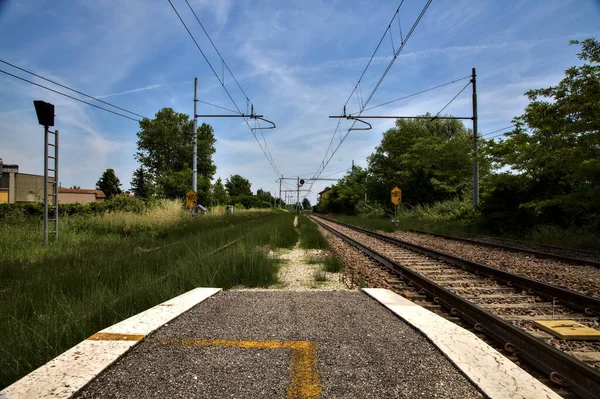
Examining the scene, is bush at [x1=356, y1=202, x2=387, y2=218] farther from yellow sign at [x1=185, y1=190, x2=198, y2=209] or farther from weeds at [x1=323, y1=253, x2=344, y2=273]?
weeds at [x1=323, y1=253, x2=344, y2=273]

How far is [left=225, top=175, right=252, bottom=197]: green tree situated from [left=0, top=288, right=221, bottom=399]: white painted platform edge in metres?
119

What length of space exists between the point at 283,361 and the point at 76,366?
1.56m

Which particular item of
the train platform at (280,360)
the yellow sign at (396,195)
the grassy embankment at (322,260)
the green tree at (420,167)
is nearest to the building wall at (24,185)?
the green tree at (420,167)

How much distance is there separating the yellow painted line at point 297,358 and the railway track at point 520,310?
6.32ft

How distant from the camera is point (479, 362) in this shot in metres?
2.69

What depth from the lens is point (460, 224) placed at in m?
21.5

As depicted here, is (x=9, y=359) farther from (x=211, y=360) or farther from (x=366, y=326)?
(x=366, y=326)

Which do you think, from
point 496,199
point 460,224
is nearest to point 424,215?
point 460,224

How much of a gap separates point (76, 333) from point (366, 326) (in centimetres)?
292

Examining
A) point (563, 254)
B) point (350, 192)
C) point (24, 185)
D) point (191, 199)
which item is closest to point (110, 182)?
point (24, 185)

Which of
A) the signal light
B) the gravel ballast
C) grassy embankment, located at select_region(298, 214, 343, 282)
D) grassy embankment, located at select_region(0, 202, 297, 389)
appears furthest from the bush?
the signal light

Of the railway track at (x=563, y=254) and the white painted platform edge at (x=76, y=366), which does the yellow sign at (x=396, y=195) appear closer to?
the railway track at (x=563, y=254)

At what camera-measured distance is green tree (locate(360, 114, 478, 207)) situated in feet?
103

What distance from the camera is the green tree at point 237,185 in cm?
12169
